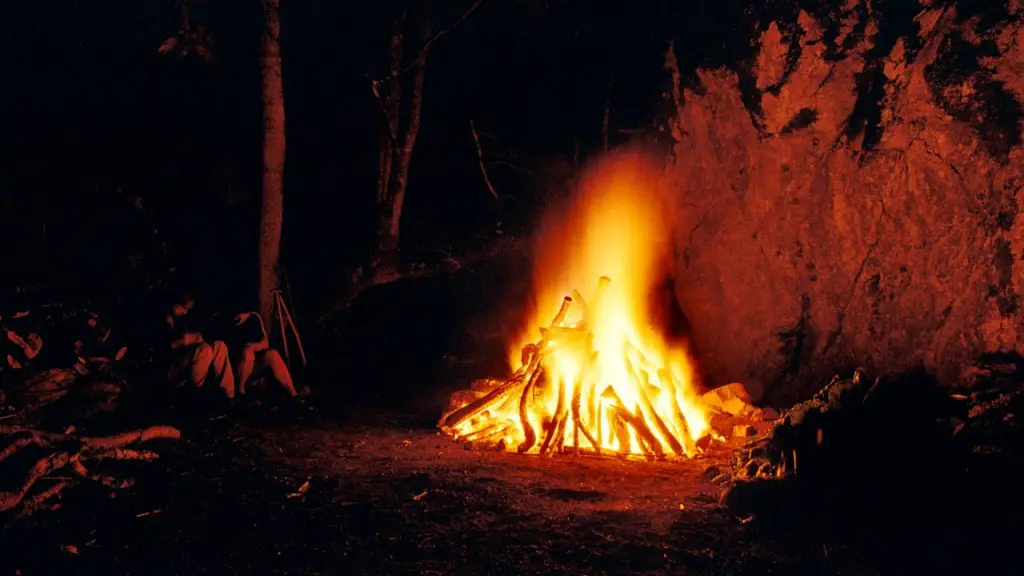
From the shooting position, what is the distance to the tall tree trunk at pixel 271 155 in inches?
434

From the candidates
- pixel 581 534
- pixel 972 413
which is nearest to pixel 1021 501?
pixel 972 413

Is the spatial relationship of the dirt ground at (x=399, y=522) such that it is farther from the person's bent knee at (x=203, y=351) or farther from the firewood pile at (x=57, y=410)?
the person's bent knee at (x=203, y=351)

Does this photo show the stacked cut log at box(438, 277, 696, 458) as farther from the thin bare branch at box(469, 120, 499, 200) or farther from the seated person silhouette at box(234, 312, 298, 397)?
the thin bare branch at box(469, 120, 499, 200)

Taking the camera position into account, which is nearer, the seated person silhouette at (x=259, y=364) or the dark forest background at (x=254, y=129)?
the seated person silhouette at (x=259, y=364)

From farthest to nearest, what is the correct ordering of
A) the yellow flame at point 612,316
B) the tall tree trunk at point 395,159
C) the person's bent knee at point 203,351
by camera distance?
the tall tree trunk at point 395,159 → the person's bent knee at point 203,351 → the yellow flame at point 612,316

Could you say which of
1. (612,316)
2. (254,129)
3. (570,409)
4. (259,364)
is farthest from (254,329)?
(570,409)

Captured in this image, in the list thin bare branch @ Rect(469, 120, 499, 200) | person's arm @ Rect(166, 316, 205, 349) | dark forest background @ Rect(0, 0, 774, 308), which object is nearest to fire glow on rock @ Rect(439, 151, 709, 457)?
dark forest background @ Rect(0, 0, 774, 308)

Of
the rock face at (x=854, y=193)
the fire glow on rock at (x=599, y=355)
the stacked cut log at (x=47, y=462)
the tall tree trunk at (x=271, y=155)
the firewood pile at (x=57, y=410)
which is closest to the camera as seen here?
the stacked cut log at (x=47, y=462)

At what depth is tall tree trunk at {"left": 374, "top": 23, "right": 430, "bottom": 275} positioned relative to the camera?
40.6 feet

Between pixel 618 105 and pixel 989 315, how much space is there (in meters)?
6.04

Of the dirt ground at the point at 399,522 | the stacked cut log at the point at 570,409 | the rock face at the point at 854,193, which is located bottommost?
Answer: the dirt ground at the point at 399,522

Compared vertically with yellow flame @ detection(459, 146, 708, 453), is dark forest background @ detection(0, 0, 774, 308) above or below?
above

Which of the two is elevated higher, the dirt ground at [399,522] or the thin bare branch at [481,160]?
the thin bare branch at [481,160]

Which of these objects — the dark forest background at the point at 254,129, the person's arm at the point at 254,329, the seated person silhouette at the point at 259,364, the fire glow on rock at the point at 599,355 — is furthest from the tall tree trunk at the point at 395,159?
the seated person silhouette at the point at 259,364
